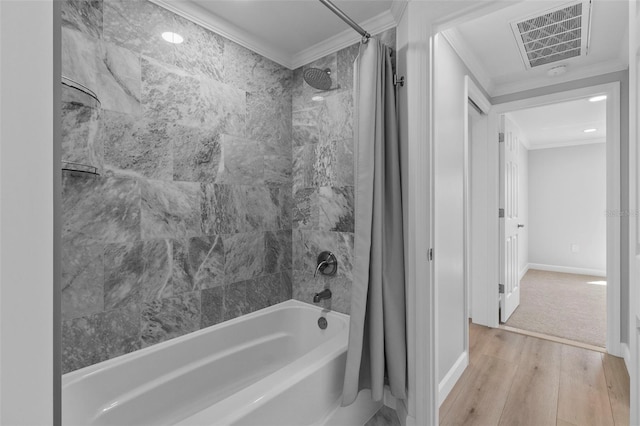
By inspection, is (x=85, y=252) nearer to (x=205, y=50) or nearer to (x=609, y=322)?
(x=205, y=50)

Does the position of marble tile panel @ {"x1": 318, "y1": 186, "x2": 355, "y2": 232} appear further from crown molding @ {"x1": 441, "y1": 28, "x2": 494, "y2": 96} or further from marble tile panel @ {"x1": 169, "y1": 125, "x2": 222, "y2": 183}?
crown molding @ {"x1": 441, "y1": 28, "x2": 494, "y2": 96}

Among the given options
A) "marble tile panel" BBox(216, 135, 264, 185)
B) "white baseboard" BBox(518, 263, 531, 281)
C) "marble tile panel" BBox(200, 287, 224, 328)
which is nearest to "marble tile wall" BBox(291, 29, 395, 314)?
"marble tile panel" BBox(216, 135, 264, 185)

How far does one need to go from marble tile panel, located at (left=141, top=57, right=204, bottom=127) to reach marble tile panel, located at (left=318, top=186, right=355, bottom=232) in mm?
A: 959

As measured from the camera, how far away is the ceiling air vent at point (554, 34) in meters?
1.91

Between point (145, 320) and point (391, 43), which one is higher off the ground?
point (391, 43)

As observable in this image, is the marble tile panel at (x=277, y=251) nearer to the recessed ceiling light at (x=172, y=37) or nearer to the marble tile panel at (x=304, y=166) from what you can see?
the marble tile panel at (x=304, y=166)

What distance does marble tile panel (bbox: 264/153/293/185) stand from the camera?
2.29m

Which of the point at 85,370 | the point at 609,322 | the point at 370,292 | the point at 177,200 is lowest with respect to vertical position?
the point at 609,322

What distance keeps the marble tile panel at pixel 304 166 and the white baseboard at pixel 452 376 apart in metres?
1.61

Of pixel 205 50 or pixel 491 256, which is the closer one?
pixel 205 50

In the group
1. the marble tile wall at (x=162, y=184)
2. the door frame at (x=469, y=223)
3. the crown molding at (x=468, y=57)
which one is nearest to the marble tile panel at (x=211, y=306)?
the marble tile wall at (x=162, y=184)

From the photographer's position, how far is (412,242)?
1.61m

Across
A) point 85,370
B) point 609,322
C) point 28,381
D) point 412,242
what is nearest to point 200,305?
point 85,370

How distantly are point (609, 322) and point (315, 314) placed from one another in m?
2.39
